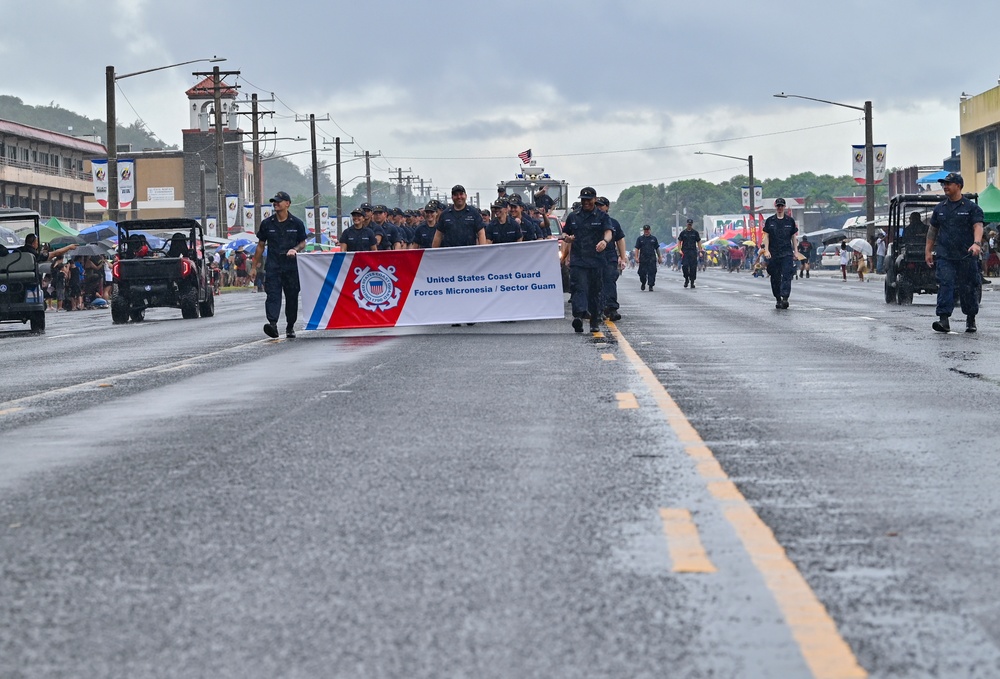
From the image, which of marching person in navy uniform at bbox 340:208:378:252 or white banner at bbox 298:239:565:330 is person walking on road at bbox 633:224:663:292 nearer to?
marching person in navy uniform at bbox 340:208:378:252

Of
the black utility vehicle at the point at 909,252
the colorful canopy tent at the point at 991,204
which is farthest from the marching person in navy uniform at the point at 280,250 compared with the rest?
the colorful canopy tent at the point at 991,204

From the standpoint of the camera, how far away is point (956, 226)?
19.3m

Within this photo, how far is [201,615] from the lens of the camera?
16.3 feet

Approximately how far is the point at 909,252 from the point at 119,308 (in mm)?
14522

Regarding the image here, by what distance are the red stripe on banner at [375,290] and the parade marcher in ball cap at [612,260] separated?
2.55 meters

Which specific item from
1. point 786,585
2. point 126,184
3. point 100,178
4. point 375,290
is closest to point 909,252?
point 375,290

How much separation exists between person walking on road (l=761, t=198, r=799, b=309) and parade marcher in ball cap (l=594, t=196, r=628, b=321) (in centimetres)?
517

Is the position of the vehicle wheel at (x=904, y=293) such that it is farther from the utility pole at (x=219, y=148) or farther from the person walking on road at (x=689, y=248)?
the utility pole at (x=219, y=148)

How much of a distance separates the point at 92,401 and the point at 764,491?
22.4ft

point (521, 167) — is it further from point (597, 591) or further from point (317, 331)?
point (597, 591)

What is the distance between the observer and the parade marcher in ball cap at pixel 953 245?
19250 millimetres

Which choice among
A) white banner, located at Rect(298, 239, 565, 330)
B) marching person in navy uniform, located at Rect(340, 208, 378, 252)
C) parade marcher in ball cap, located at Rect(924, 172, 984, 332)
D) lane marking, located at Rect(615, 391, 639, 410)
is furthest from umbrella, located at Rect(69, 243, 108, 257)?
lane marking, located at Rect(615, 391, 639, 410)

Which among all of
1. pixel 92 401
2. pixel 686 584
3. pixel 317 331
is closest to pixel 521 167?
pixel 317 331

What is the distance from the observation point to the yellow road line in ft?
14.2
